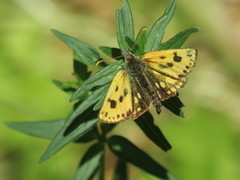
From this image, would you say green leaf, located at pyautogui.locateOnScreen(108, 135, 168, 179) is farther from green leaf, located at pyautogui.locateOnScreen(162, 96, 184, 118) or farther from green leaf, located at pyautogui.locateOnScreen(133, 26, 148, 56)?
green leaf, located at pyautogui.locateOnScreen(133, 26, 148, 56)

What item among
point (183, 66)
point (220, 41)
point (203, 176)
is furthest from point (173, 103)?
point (220, 41)

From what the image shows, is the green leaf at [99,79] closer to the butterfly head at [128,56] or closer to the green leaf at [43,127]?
the butterfly head at [128,56]

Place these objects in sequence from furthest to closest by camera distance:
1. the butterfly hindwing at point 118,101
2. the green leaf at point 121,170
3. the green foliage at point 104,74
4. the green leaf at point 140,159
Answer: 1. the green leaf at point 121,170
2. the green leaf at point 140,159
3. the green foliage at point 104,74
4. the butterfly hindwing at point 118,101

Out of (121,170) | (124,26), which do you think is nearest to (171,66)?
(124,26)

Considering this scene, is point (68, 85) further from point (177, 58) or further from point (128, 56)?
point (177, 58)

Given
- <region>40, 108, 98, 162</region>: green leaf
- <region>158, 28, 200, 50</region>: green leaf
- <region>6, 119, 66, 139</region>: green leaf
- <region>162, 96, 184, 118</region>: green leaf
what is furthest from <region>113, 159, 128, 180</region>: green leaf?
<region>158, 28, 200, 50</region>: green leaf

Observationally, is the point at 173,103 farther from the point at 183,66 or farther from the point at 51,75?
the point at 51,75

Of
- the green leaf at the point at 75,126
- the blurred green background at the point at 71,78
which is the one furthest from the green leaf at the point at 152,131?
the blurred green background at the point at 71,78
